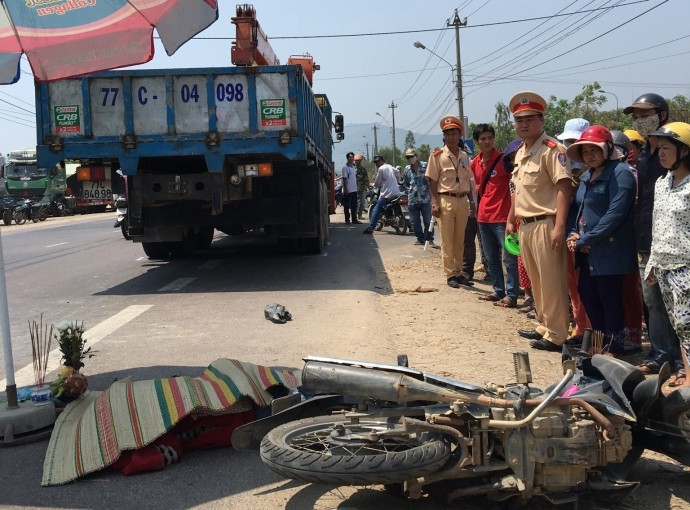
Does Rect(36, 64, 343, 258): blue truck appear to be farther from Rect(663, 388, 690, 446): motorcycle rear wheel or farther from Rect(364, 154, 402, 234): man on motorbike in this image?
Rect(364, 154, 402, 234): man on motorbike

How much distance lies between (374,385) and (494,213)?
5068mm

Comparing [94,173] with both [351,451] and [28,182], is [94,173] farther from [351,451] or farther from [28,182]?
[28,182]

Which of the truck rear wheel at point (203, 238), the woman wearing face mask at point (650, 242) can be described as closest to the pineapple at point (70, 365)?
the woman wearing face mask at point (650, 242)

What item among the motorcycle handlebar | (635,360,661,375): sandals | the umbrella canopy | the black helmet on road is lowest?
(635,360,661,375): sandals

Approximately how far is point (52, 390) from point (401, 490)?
2351 millimetres

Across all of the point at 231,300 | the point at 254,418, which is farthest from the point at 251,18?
the point at 254,418

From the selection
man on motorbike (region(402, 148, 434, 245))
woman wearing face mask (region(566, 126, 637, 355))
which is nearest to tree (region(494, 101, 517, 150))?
man on motorbike (region(402, 148, 434, 245))

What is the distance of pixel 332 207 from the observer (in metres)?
18.8

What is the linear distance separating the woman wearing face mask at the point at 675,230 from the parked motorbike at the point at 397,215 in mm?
12418

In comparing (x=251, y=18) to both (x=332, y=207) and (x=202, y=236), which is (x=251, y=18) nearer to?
(x=202, y=236)

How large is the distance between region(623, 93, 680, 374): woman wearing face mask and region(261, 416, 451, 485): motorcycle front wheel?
8.61ft

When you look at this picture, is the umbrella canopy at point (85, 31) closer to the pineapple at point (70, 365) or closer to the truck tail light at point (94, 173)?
the pineapple at point (70, 365)

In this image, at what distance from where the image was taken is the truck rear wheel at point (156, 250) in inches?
476

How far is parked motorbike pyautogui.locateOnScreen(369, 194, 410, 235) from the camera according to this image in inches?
663
